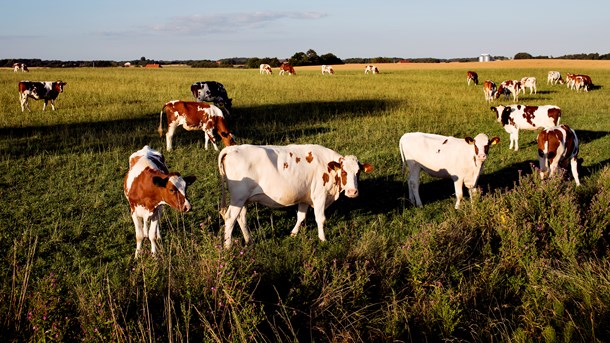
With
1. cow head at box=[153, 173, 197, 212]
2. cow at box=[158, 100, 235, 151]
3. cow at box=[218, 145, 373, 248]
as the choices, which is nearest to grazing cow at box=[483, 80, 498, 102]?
cow at box=[158, 100, 235, 151]

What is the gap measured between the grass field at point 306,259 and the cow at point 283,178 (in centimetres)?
41

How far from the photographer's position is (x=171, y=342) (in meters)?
3.95

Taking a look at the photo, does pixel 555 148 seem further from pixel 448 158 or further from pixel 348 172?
pixel 348 172

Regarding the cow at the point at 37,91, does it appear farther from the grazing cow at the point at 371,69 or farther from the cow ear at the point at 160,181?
the grazing cow at the point at 371,69

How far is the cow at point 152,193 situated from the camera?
22.1 feet

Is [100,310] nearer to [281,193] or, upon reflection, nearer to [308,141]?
[281,193]

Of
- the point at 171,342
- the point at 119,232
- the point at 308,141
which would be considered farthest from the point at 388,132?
the point at 171,342

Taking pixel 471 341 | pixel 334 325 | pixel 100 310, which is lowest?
pixel 471 341

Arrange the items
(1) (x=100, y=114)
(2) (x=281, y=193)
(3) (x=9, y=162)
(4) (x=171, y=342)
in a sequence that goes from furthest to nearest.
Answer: (1) (x=100, y=114) → (3) (x=9, y=162) → (2) (x=281, y=193) → (4) (x=171, y=342)

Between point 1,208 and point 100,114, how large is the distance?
12.0m

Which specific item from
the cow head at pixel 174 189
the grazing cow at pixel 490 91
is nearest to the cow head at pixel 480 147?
the cow head at pixel 174 189

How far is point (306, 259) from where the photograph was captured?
5648mm

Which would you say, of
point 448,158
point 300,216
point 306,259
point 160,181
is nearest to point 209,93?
point 448,158

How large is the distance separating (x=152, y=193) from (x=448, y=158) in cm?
570
